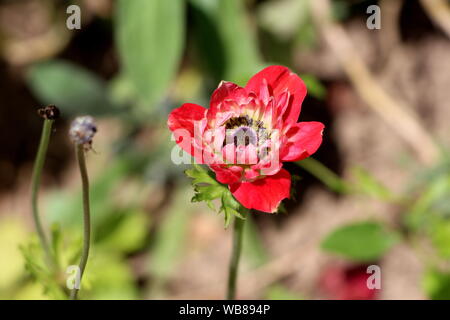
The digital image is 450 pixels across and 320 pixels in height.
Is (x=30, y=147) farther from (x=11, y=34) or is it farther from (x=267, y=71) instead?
(x=267, y=71)

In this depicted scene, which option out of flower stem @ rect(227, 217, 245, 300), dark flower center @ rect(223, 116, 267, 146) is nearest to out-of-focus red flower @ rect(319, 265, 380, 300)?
flower stem @ rect(227, 217, 245, 300)

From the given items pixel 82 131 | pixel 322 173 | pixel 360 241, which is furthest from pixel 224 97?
pixel 322 173

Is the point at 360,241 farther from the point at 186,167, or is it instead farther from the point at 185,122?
the point at 185,122

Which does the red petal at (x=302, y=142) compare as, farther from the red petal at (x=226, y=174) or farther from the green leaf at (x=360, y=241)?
the green leaf at (x=360, y=241)

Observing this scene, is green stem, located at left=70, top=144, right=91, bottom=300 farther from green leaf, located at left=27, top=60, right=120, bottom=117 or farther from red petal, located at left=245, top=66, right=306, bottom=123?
green leaf, located at left=27, top=60, right=120, bottom=117

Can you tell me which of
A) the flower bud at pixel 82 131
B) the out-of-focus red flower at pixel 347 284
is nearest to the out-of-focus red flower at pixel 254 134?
the flower bud at pixel 82 131
